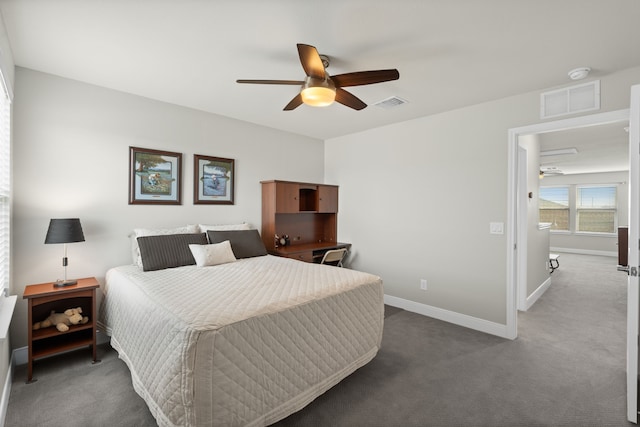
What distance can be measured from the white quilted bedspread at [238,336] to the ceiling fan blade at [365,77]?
1.54 m

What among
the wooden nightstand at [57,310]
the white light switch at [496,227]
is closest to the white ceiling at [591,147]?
the white light switch at [496,227]

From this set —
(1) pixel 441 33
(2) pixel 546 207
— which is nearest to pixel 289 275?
(1) pixel 441 33

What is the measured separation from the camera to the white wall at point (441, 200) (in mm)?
3256

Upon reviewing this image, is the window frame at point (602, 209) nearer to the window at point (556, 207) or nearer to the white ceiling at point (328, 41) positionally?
the window at point (556, 207)

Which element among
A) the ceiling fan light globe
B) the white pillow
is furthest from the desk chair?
the ceiling fan light globe

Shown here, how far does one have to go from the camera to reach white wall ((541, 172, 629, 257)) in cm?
828

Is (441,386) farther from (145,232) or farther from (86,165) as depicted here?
(86,165)

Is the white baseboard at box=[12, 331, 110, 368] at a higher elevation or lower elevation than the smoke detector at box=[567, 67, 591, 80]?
lower

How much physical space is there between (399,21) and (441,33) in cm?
34

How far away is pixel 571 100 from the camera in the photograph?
2787 mm

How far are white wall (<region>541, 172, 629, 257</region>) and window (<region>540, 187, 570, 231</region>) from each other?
203 millimetres

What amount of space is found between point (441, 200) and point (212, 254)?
2786 millimetres

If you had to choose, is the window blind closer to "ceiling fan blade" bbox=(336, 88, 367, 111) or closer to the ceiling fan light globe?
the ceiling fan light globe

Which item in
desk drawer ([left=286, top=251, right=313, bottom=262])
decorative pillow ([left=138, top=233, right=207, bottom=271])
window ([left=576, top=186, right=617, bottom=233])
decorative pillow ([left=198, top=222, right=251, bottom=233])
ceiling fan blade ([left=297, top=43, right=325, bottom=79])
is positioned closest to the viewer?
ceiling fan blade ([left=297, top=43, right=325, bottom=79])
